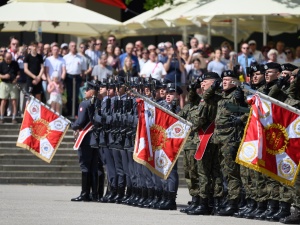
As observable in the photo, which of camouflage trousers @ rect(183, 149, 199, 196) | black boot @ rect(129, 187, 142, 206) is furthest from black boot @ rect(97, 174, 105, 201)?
camouflage trousers @ rect(183, 149, 199, 196)

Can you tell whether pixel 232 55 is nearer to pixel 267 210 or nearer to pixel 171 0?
pixel 171 0

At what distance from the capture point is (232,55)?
28406 millimetres

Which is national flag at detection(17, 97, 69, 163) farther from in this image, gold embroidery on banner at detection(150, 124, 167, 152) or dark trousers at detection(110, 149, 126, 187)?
gold embroidery on banner at detection(150, 124, 167, 152)

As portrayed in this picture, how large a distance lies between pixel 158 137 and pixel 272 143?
2973 millimetres

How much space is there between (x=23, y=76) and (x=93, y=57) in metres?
1.81

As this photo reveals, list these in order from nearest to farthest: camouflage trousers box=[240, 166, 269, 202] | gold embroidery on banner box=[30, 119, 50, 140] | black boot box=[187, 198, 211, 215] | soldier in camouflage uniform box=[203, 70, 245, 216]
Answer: camouflage trousers box=[240, 166, 269, 202] < soldier in camouflage uniform box=[203, 70, 245, 216] < black boot box=[187, 198, 211, 215] < gold embroidery on banner box=[30, 119, 50, 140]

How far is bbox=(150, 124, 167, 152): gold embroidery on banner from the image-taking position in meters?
20.5

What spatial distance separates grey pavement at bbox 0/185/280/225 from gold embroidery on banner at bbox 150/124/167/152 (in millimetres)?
985

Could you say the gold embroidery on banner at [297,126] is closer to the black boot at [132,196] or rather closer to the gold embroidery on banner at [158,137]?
the gold embroidery on banner at [158,137]

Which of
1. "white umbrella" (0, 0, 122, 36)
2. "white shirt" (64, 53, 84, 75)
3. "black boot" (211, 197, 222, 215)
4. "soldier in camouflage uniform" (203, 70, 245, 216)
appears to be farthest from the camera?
"white umbrella" (0, 0, 122, 36)

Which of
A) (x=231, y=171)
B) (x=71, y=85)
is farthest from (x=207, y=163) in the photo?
(x=71, y=85)

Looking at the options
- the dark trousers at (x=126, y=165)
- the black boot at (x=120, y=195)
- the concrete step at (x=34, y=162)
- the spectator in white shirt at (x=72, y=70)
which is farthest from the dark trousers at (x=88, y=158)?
the spectator in white shirt at (x=72, y=70)

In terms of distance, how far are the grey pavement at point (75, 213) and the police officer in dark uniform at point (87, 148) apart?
0.39m

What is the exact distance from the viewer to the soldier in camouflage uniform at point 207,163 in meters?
19.8
